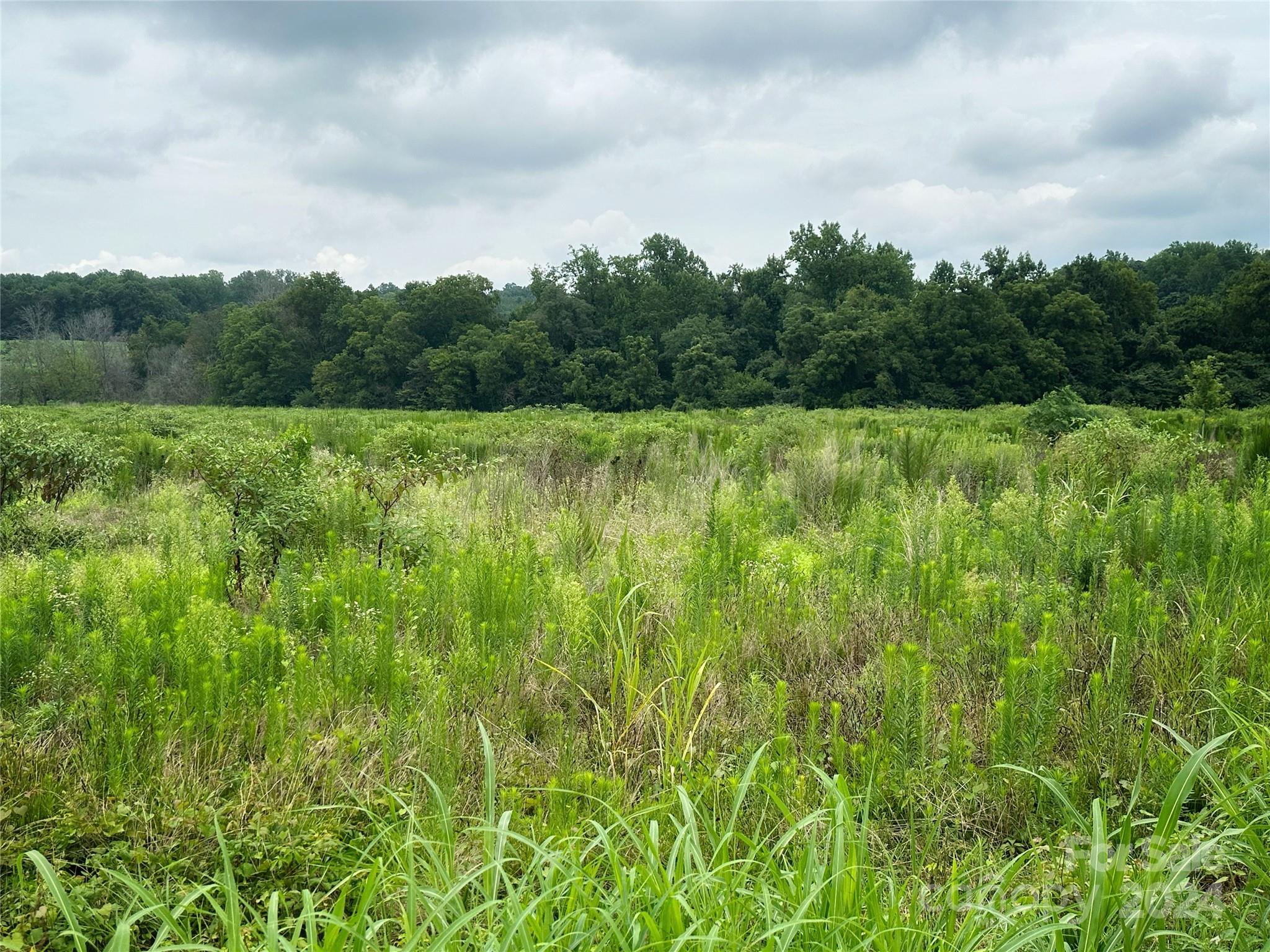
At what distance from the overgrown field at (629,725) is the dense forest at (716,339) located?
35669 millimetres

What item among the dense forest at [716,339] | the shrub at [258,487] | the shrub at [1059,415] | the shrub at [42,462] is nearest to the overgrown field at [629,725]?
the shrub at [258,487]

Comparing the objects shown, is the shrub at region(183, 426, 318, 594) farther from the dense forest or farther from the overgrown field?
the dense forest

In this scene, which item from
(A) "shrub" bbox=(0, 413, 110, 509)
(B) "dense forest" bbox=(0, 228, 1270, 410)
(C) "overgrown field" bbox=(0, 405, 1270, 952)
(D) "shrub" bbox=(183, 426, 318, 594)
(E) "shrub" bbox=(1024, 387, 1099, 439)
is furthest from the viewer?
(B) "dense forest" bbox=(0, 228, 1270, 410)

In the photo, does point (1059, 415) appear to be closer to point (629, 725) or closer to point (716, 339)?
point (629, 725)

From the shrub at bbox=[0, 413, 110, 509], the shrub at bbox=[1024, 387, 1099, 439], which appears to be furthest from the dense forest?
the shrub at bbox=[0, 413, 110, 509]

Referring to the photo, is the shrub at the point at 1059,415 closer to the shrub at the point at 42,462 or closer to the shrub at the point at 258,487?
the shrub at the point at 258,487

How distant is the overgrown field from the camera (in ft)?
6.16

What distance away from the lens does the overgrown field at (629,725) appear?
6.16ft

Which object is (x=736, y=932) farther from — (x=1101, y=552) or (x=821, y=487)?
(x=821, y=487)

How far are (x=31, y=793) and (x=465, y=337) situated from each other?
48.0 m

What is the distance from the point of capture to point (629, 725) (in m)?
3.13

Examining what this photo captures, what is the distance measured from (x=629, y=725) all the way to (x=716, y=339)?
45.3 metres

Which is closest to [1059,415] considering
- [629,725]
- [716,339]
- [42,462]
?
[629,725]

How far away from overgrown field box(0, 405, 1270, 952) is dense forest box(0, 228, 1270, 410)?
3567 centimetres
